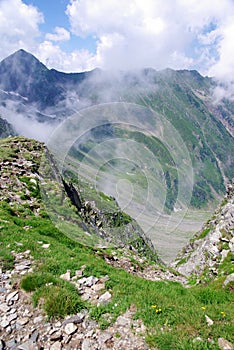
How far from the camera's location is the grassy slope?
30.2 feet

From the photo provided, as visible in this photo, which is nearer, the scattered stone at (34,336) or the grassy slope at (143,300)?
the grassy slope at (143,300)

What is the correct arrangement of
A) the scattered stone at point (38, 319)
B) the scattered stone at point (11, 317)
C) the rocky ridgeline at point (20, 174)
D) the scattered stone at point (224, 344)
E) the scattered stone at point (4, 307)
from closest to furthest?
1. the scattered stone at point (224, 344)
2. the scattered stone at point (38, 319)
3. the scattered stone at point (11, 317)
4. the scattered stone at point (4, 307)
5. the rocky ridgeline at point (20, 174)

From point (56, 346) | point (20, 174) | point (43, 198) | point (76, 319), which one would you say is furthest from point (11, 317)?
point (20, 174)

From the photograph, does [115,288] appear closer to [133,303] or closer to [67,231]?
[133,303]

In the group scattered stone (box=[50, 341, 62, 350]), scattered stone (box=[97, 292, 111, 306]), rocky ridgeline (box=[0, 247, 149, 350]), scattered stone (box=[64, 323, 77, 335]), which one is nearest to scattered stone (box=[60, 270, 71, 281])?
rocky ridgeline (box=[0, 247, 149, 350])

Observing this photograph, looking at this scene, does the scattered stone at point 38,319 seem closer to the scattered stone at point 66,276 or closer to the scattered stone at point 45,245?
the scattered stone at point 66,276

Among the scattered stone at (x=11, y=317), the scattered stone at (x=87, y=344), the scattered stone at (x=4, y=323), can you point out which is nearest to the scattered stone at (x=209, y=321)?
the scattered stone at (x=87, y=344)

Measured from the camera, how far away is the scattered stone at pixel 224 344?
339 inches

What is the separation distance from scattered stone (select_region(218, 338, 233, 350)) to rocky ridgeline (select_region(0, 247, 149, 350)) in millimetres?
2330

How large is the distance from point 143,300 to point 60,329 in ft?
10.8

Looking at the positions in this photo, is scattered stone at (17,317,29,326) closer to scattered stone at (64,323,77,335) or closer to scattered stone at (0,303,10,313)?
scattered stone at (0,303,10,313)

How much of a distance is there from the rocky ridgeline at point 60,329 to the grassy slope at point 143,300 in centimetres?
32

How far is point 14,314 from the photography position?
10.6 meters

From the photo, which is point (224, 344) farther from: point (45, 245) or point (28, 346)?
point (45, 245)
